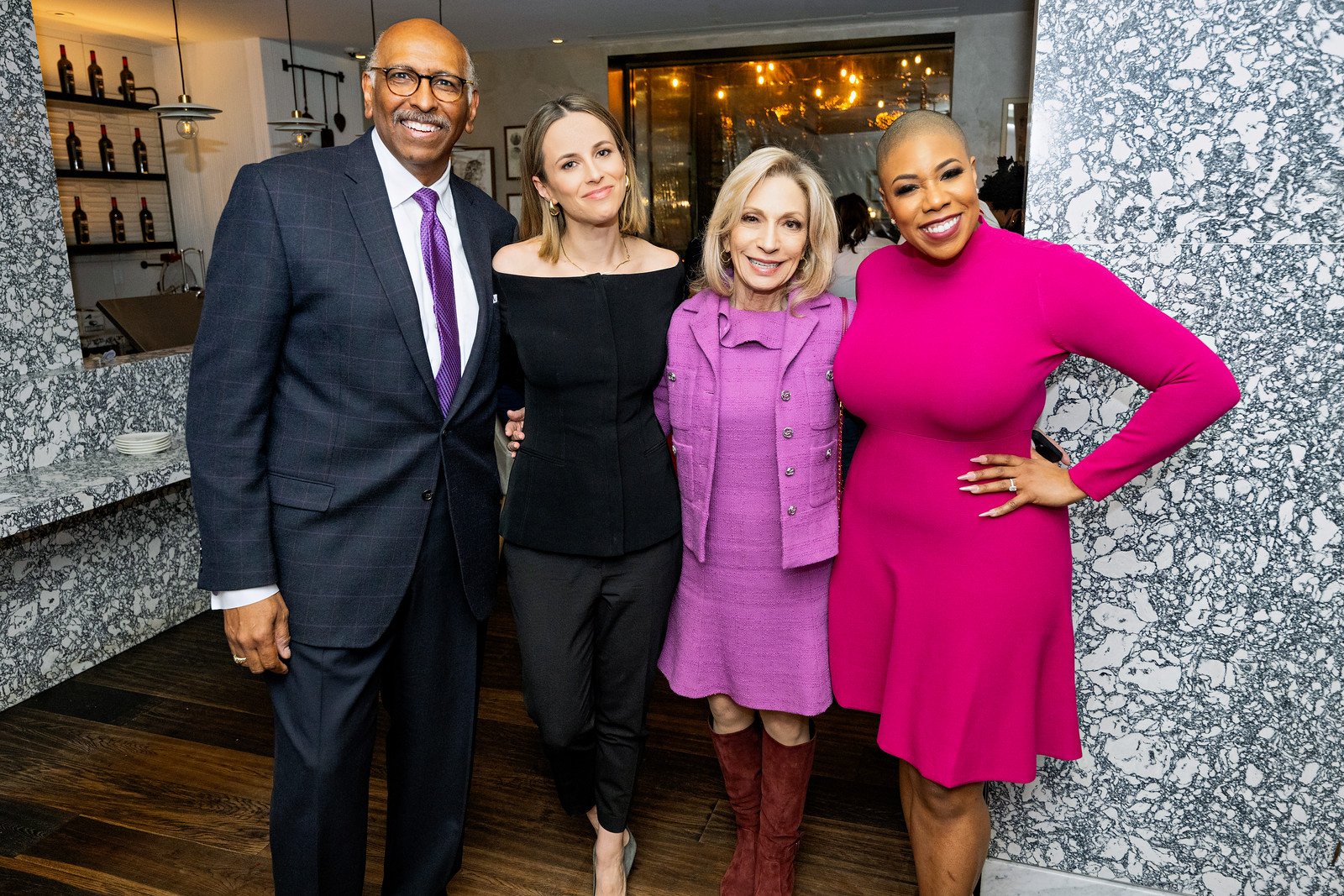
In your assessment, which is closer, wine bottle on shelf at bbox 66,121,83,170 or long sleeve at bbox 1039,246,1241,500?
long sleeve at bbox 1039,246,1241,500

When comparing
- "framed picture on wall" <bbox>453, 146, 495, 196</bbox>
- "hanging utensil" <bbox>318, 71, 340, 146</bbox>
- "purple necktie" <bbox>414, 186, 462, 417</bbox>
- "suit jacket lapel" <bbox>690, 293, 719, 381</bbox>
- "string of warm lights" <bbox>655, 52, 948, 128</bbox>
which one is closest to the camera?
"purple necktie" <bbox>414, 186, 462, 417</bbox>

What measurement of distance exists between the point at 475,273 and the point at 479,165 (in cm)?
728

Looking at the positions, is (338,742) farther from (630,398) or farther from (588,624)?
(630,398)

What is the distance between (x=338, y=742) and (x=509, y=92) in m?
7.80

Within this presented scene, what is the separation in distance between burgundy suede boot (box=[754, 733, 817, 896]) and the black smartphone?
0.81 meters

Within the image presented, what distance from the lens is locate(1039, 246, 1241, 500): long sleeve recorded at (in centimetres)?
161

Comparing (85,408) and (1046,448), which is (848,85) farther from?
(1046,448)

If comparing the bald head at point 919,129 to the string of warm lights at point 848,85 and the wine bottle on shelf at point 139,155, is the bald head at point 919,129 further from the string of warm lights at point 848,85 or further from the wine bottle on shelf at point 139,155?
the wine bottle on shelf at point 139,155

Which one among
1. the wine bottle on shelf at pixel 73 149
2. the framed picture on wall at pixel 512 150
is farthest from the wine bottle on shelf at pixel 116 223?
the framed picture on wall at pixel 512 150

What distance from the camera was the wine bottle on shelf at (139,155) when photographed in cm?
756

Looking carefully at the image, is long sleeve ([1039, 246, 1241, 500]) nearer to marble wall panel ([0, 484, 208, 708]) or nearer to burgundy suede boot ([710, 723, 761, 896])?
burgundy suede boot ([710, 723, 761, 896])

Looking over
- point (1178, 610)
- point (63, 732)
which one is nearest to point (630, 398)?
point (1178, 610)

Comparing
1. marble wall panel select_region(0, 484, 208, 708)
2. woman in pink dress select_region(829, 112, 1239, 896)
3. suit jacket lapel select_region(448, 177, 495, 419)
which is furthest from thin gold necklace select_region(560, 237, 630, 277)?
marble wall panel select_region(0, 484, 208, 708)

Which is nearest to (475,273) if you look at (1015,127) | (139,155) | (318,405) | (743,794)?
(318,405)
